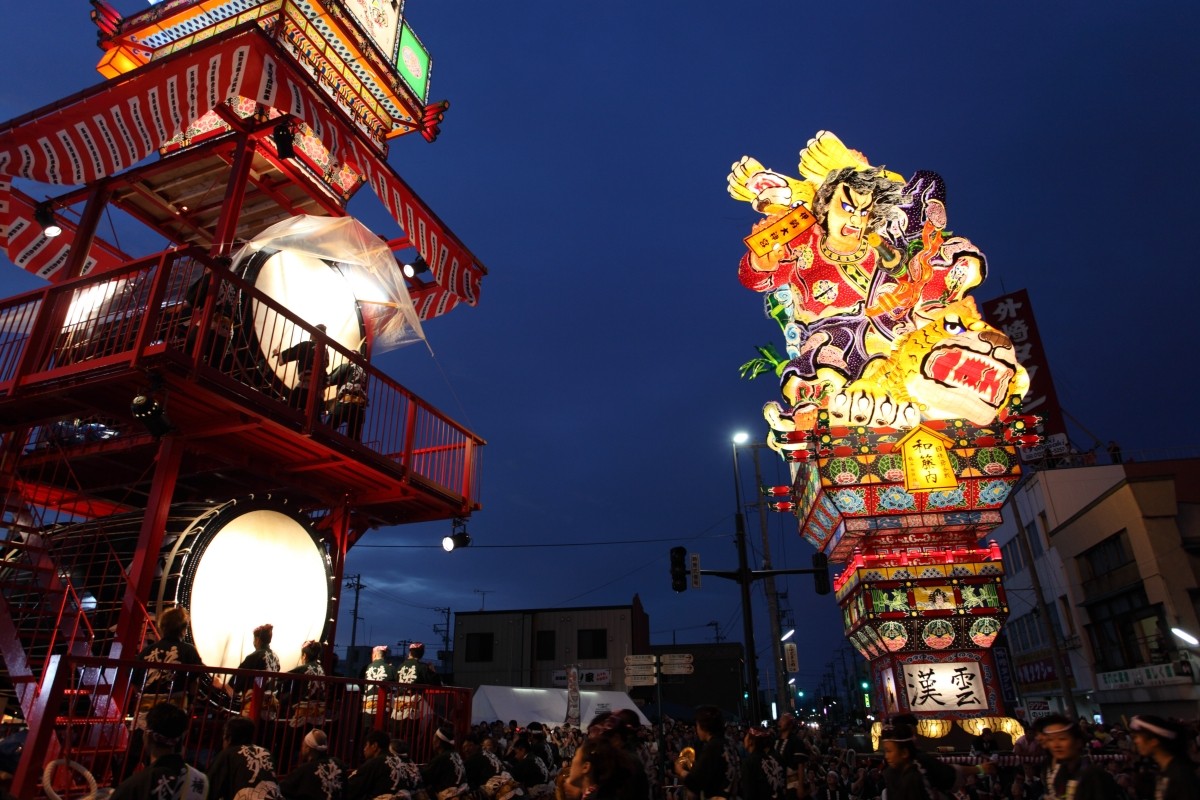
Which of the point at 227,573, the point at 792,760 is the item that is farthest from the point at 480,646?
the point at 227,573

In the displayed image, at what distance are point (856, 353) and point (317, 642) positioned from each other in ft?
38.2

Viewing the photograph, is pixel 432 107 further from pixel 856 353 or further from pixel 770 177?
pixel 856 353

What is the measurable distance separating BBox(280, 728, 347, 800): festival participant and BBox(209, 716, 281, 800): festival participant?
0.56 m

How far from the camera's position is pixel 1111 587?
2897cm

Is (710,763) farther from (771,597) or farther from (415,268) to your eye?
(771,597)

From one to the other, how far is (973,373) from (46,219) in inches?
634

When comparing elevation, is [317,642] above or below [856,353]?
below

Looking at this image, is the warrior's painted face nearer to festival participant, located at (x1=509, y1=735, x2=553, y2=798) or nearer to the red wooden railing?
festival participant, located at (x1=509, y1=735, x2=553, y2=798)

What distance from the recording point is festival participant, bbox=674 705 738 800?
6977mm

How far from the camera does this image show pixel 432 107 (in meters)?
14.1

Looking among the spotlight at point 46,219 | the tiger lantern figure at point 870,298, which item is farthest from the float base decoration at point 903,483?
the spotlight at point 46,219

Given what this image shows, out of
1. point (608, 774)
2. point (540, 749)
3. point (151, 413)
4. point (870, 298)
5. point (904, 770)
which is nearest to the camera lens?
point (608, 774)

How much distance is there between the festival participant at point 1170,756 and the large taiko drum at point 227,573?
28.2 ft

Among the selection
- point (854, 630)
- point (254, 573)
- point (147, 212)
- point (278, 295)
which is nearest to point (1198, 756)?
point (854, 630)
